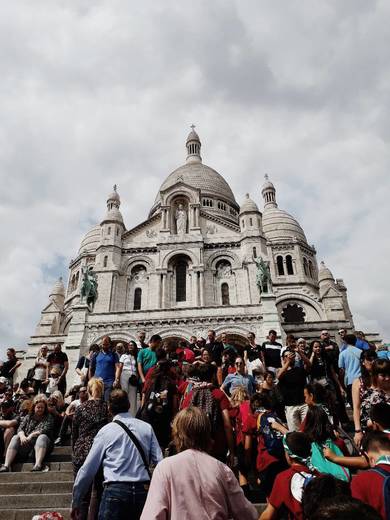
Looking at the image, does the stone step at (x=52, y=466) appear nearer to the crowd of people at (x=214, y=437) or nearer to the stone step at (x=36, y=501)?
the crowd of people at (x=214, y=437)

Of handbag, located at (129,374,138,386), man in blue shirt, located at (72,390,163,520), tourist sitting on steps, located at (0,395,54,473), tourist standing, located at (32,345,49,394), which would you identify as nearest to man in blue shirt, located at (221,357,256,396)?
handbag, located at (129,374,138,386)

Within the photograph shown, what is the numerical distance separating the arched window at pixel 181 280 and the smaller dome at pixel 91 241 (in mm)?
12788

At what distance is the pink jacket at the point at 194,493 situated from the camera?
104 inches

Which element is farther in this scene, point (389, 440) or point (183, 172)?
point (183, 172)

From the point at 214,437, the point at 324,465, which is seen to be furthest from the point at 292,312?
the point at 324,465

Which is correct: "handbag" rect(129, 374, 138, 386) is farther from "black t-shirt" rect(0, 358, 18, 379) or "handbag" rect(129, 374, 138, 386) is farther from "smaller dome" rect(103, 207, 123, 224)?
"smaller dome" rect(103, 207, 123, 224)

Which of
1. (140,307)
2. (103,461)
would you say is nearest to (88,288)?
(140,307)

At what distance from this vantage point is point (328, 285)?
33.4 meters

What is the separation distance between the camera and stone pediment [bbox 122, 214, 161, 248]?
30.1 metres

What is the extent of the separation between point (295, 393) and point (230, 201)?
37.4m

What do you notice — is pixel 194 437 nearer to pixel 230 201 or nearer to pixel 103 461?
pixel 103 461

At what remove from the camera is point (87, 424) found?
4914 millimetres

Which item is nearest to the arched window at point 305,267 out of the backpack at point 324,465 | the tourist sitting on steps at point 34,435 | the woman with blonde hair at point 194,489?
the tourist sitting on steps at point 34,435

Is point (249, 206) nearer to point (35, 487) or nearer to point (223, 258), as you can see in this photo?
point (223, 258)
